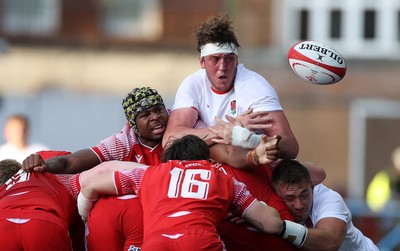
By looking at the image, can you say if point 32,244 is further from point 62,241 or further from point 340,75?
point 340,75

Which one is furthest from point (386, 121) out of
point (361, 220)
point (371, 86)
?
point (361, 220)

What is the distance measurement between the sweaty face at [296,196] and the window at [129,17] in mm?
16852

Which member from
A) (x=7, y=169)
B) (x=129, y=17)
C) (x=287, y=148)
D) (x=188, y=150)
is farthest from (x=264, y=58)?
(x=188, y=150)

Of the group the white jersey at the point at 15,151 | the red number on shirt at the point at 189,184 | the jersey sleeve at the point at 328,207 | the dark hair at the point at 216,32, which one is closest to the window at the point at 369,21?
the white jersey at the point at 15,151

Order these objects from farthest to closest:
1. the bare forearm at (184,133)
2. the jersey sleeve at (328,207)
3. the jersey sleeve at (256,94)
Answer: the jersey sleeve at (256,94) < the bare forearm at (184,133) < the jersey sleeve at (328,207)

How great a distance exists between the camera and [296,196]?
→ 7211mm

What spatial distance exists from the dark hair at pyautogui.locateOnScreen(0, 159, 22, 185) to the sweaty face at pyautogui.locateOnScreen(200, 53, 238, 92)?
1487 mm

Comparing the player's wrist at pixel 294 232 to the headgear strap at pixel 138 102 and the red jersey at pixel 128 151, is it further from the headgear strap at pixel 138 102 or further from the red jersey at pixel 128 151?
the headgear strap at pixel 138 102

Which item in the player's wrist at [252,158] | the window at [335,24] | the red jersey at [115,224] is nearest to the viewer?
the red jersey at [115,224]

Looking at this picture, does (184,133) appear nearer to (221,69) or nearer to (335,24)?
(221,69)

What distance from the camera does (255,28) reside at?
23.1 meters

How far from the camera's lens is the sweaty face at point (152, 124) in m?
7.59

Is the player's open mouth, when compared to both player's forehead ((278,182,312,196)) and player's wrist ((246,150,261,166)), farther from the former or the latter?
player's forehead ((278,182,312,196))

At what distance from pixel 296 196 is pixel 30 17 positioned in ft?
58.5
